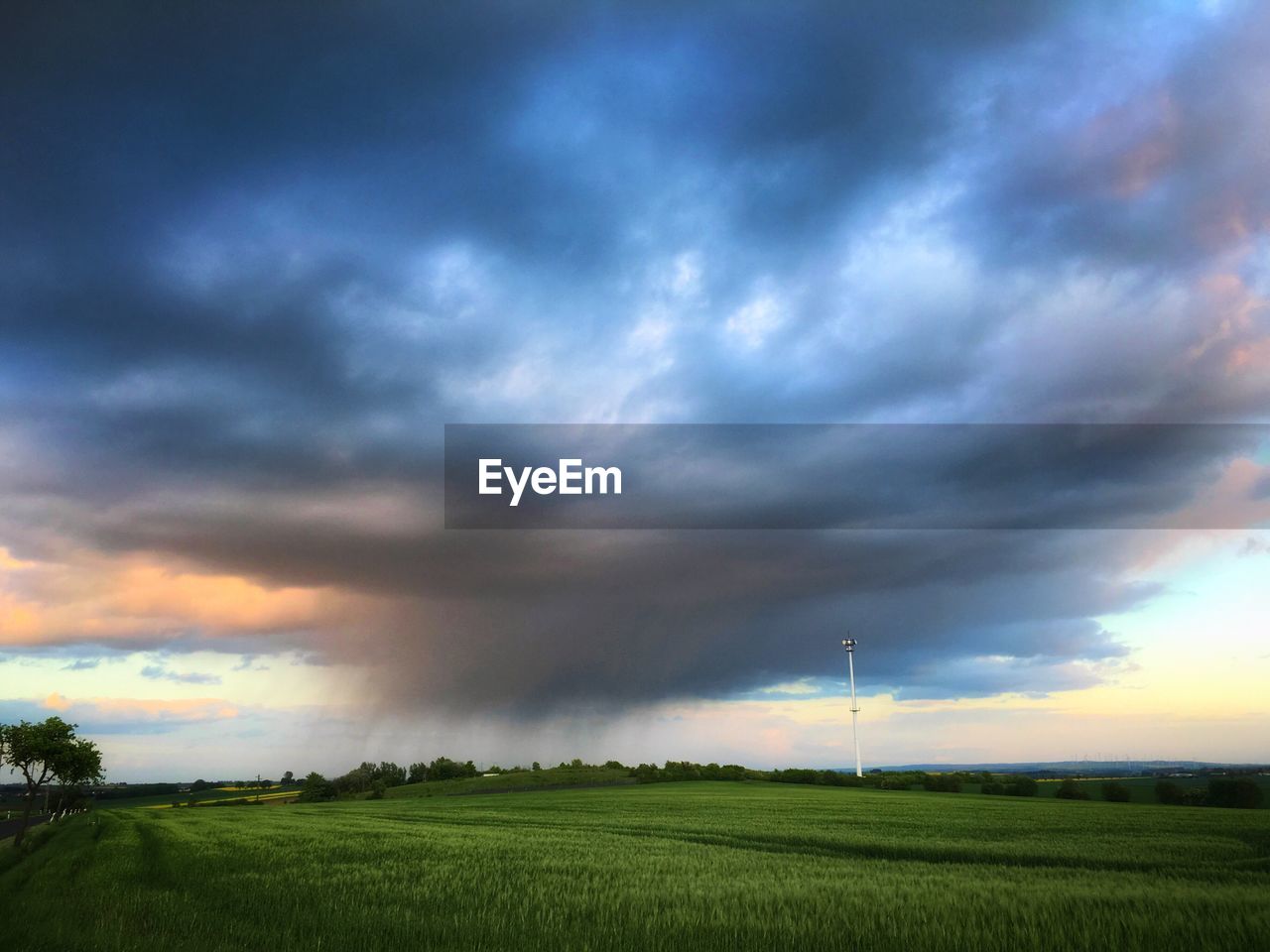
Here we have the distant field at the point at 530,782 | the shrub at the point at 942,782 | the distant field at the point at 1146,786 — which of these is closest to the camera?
the distant field at the point at 1146,786

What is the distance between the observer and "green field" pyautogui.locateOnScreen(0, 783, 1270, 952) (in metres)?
12.6

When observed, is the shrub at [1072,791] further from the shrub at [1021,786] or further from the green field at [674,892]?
the green field at [674,892]

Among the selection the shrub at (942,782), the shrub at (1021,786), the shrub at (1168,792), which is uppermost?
the shrub at (1168,792)

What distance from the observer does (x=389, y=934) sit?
1352 centimetres

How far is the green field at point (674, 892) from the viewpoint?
12.6 m

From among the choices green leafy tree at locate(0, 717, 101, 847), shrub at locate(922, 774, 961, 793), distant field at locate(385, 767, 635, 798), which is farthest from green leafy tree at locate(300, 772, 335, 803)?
shrub at locate(922, 774, 961, 793)

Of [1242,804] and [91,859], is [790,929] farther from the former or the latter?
[1242,804]

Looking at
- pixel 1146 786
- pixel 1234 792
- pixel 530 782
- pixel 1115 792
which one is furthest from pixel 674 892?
pixel 530 782

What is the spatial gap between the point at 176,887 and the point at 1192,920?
2503 centimetres

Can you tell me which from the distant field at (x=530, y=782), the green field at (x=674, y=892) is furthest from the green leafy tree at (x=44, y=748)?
the distant field at (x=530, y=782)

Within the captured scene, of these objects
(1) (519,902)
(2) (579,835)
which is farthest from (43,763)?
(1) (519,902)

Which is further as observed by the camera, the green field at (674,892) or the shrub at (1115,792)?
the shrub at (1115,792)

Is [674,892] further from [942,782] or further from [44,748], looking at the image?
[942,782]

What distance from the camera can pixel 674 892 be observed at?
16.2m
